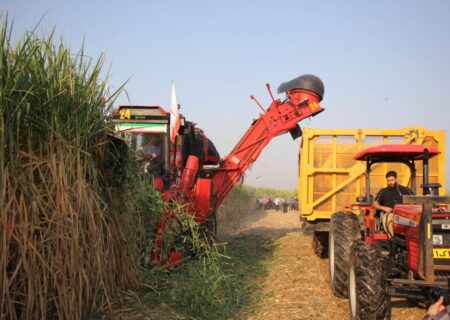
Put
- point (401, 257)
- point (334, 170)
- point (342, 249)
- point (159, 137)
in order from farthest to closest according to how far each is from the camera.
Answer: point (334, 170) → point (159, 137) → point (342, 249) → point (401, 257)

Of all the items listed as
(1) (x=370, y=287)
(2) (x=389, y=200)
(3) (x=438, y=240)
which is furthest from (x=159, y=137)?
(3) (x=438, y=240)

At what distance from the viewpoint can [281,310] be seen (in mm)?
5258

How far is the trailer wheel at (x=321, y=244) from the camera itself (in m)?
8.83

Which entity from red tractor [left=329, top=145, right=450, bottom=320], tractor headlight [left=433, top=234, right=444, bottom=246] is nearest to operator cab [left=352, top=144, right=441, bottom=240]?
red tractor [left=329, top=145, right=450, bottom=320]

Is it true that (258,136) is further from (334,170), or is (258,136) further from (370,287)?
(370,287)

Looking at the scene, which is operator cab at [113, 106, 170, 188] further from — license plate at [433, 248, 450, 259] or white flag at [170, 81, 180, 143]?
license plate at [433, 248, 450, 259]

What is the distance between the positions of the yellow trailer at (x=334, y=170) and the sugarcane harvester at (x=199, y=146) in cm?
60

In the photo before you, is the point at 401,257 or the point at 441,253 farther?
the point at 401,257

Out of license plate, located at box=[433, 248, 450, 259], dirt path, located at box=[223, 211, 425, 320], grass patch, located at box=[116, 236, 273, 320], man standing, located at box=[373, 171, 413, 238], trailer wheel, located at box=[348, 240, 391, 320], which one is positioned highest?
man standing, located at box=[373, 171, 413, 238]

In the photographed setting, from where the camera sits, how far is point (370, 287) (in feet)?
14.2

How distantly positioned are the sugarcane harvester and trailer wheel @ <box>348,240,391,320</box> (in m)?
2.53

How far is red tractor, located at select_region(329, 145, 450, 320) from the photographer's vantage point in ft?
14.0

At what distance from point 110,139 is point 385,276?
3.14 m

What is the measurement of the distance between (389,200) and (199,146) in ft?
12.8
